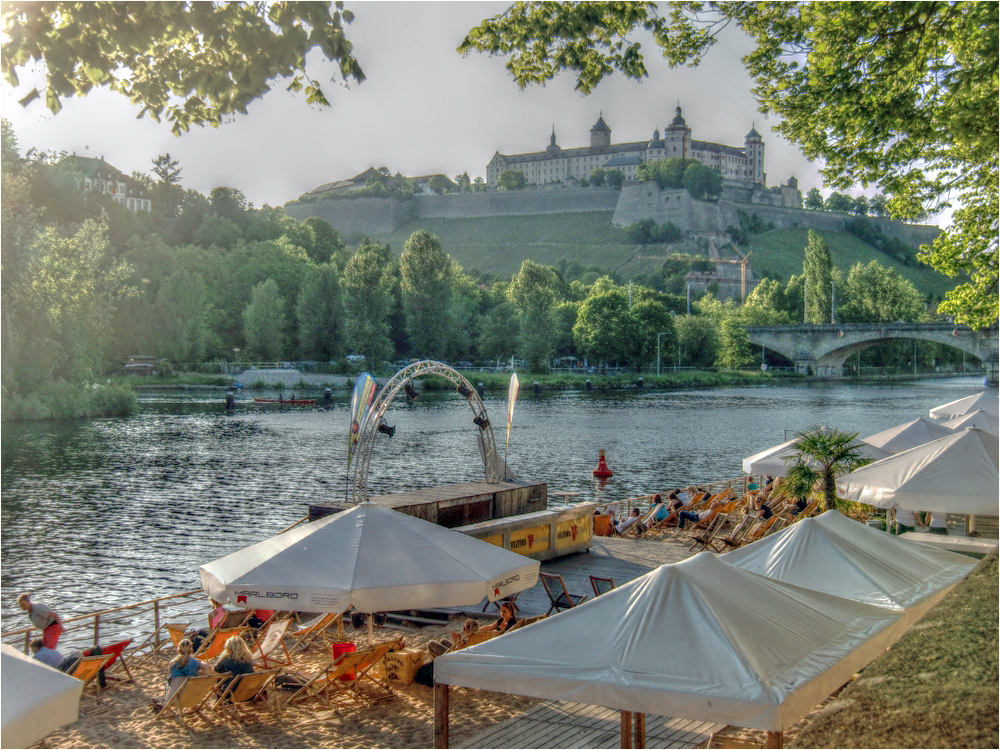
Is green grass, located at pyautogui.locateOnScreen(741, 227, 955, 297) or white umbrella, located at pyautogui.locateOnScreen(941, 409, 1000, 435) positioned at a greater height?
green grass, located at pyautogui.locateOnScreen(741, 227, 955, 297)

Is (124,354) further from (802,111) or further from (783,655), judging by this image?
(783,655)

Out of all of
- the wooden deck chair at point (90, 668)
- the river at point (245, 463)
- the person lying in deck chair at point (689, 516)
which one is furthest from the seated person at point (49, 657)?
the person lying in deck chair at point (689, 516)

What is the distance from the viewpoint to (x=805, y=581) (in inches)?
283

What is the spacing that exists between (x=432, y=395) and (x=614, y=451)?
2929cm

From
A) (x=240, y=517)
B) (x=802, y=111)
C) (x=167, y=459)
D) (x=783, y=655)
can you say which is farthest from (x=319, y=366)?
(x=783, y=655)

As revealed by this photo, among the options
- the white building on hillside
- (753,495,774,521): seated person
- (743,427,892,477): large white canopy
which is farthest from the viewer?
the white building on hillside

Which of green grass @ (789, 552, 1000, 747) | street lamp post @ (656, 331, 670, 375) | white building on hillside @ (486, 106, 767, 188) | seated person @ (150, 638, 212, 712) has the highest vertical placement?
white building on hillside @ (486, 106, 767, 188)

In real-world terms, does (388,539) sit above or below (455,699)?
above

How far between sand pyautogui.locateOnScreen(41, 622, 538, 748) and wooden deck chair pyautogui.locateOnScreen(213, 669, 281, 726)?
0.08 meters

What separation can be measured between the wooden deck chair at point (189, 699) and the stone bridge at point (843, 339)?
240ft

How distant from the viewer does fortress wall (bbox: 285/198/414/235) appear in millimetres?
144250

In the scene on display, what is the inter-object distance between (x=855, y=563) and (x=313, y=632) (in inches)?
186

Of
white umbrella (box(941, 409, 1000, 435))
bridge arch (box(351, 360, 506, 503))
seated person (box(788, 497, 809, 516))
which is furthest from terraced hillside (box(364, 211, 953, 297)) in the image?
bridge arch (box(351, 360, 506, 503))

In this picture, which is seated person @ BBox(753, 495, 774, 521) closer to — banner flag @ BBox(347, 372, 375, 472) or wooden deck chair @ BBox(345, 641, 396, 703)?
banner flag @ BBox(347, 372, 375, 472)
